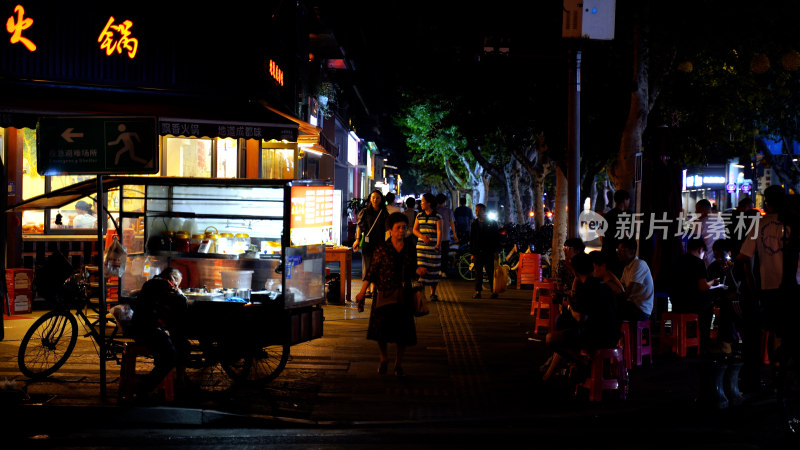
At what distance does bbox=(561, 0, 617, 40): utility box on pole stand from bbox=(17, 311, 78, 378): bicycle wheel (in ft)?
25.1

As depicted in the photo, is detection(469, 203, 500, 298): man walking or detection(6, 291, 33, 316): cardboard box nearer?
detection(6, 291, 33, 316): cardboard box

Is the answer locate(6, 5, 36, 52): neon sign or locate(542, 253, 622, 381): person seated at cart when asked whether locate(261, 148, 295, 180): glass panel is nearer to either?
locate(6, 5, 36, 52): neon sign

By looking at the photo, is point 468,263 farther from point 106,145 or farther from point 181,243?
point 106,145

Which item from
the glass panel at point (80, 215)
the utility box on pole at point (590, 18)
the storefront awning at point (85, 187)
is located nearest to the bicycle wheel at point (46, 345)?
the storefront awning at point (85, 187)

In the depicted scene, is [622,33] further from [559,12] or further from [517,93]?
[517,93]

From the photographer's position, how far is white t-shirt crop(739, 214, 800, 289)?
821cm

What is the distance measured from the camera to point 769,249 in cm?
829

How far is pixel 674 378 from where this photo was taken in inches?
360

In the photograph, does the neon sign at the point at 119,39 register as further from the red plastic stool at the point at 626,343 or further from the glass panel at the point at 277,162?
the red plastic stool at the point at 626,343

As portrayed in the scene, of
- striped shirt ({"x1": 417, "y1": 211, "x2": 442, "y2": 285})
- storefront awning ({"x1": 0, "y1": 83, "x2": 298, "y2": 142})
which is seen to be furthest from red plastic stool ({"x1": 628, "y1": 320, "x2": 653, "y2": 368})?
storefront awning ({"x1": 0, "y1": 83, "x2": 298, "y2": 142})

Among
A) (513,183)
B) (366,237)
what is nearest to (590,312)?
(366,237)

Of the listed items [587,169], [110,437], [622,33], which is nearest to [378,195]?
[622,33]

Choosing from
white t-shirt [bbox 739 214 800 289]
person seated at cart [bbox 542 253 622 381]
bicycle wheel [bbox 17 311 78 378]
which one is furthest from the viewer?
bicycle wheel [bbox 17 311 78 378]

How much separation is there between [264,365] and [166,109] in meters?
6.08
